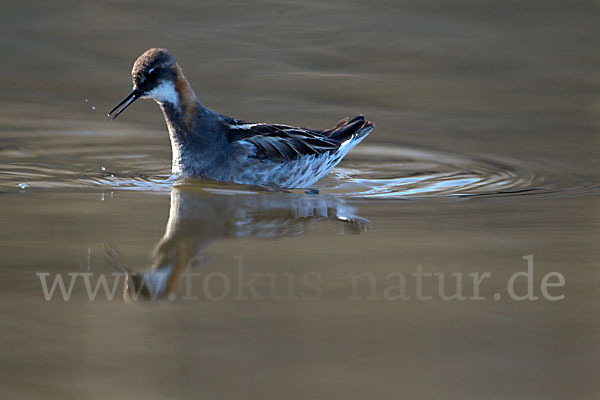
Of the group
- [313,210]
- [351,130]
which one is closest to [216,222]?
[313,210]

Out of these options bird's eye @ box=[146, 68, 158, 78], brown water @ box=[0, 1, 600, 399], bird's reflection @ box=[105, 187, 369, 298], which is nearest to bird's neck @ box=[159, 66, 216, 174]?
bird's eye @ box=[146, 68, 158, 78]

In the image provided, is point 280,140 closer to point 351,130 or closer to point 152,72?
point 351,130

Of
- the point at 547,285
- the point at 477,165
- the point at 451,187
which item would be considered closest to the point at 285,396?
the point at 547,285

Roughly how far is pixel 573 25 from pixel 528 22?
0.69 meters

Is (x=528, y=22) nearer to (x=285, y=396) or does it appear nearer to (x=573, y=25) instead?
(x=573, y=25)

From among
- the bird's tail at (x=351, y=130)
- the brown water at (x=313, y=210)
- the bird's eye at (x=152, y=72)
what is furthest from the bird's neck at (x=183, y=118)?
the bird's tail at (x=351, y=130)

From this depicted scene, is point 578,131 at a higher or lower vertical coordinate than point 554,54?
lower

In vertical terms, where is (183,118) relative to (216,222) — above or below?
above

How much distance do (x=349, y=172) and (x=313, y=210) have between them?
1.90m

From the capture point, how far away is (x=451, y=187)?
842 centimetres

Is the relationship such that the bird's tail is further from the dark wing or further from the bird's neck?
the bird's neck

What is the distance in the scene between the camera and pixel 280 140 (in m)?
8.90

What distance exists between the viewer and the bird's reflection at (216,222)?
18.7 feet

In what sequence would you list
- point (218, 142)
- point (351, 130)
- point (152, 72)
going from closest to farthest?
point (152, 72)
point (218, 142)
point (351, 130)
